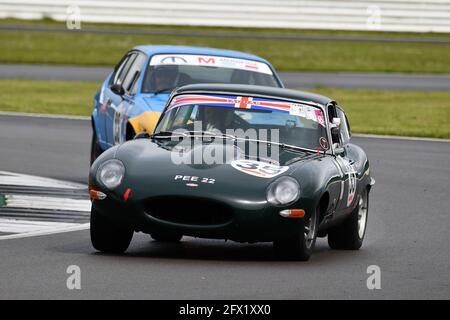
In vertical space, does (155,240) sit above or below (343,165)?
below

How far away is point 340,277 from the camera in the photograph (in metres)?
8.85

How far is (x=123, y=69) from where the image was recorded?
1608 cm

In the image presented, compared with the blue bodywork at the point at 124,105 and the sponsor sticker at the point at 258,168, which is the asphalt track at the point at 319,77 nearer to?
the blue bodywork at the point at 124,105

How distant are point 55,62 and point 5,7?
1099cm

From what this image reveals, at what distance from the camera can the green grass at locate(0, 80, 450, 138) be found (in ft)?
77.5

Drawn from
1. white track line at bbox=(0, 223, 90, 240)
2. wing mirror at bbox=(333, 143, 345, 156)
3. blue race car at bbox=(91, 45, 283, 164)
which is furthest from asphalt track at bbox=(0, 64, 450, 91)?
wing mirror at bbox=(333, 143, 345, 156)

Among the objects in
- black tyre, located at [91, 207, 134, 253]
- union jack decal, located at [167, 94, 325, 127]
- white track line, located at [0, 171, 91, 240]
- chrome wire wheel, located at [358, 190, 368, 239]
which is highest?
union jack decal, located at [167, 94, 325, 127]

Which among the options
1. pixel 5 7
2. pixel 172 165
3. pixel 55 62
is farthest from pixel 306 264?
pixel 5 7

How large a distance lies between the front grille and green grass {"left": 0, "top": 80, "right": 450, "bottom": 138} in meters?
13.6

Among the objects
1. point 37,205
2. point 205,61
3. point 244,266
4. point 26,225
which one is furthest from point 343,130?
point 205,61

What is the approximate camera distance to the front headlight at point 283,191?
30.0ft

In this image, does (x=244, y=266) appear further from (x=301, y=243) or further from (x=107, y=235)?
(x=107, y=235)

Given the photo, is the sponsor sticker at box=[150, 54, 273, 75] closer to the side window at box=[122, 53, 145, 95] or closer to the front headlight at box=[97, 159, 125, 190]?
the side window at box=[122, 53, 145, 95]
